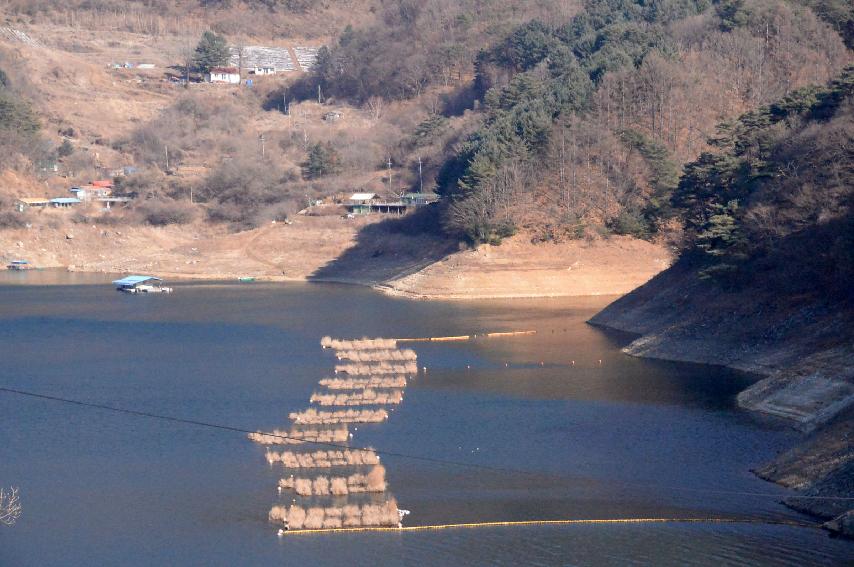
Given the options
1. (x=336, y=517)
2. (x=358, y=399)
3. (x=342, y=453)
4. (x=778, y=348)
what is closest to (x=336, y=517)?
(x=336, y=517)

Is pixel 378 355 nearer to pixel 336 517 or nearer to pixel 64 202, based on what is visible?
pixel 336 517

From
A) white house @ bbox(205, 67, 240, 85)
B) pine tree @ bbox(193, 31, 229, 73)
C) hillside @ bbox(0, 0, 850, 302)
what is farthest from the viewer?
white house @ bbox(205, 67, 240, 85)

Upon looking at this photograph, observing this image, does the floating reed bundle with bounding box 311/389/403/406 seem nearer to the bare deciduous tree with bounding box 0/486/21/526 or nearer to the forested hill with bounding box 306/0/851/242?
the bare deciduous tree with bounding box 0/486/21/526

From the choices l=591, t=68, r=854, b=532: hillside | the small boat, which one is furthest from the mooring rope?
the small boat

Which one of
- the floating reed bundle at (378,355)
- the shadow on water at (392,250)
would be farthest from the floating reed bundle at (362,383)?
the shadow on water at (392,250)

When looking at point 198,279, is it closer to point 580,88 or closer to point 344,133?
point 580,88
